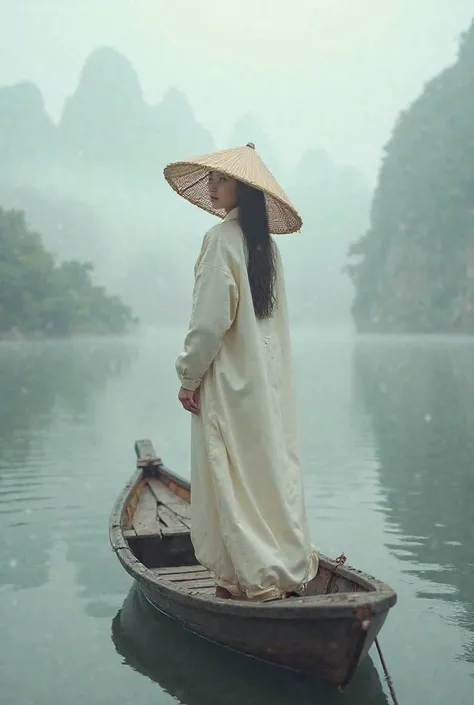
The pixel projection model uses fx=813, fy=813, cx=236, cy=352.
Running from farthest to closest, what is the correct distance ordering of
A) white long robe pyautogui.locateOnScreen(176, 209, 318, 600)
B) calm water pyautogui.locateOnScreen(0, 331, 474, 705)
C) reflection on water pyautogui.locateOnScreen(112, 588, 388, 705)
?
calm water pyautogui.locateOnScreen(0, 331, 474, 705) < reflection on water pyautogui.locateOnScreen(112, 588, 388, 705) < white long robe pyautogui.locateOnScreen(176, 209, 318, 600)

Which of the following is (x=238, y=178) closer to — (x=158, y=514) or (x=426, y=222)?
(x=158, y=514)

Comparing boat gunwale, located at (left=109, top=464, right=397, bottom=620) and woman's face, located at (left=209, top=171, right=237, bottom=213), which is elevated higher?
woman's face, located at (left=209, top=171, right=237, bottom=213)

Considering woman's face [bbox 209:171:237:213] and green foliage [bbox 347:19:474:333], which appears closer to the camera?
woman's face [bbox 209:171:237:213]

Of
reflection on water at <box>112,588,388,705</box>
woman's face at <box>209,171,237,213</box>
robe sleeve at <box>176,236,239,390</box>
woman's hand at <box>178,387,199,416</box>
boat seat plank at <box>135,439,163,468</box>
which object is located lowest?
reflection on water at <box>112,588,388,705</box>

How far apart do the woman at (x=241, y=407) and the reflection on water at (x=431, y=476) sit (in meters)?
1.06

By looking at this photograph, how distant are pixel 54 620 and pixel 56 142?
4855 inches

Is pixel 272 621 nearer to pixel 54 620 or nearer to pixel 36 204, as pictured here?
pixel 54 620

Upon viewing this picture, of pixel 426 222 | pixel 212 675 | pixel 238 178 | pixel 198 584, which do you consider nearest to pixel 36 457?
pixel 198 584

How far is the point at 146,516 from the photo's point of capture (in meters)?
4.55

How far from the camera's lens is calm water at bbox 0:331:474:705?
10.1 ft

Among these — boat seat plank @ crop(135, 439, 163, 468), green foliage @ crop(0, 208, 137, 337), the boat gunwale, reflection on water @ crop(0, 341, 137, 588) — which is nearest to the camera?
the boat gunwale

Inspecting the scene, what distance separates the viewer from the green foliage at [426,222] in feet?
133

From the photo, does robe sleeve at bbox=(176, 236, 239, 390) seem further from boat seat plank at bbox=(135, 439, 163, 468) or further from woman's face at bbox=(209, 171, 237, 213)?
boat seat plank at bbox=(135, 439, 163, 468)

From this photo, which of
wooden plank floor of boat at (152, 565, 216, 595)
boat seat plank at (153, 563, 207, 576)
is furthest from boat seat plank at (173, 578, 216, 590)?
boat seat plank at (153, 563, 207, 576)
